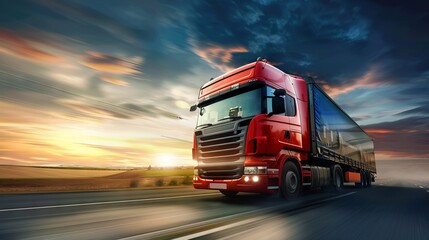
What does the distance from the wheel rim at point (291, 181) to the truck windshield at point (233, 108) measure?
6.79 feet

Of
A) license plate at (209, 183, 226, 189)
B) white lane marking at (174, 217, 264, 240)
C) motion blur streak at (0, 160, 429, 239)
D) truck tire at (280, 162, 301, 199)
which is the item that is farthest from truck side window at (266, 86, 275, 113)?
white lane marking at (174, 217, 264, 240)

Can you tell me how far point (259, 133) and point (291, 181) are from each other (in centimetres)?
199

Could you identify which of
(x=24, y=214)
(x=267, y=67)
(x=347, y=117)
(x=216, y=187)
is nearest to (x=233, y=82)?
(x=267, y=67)

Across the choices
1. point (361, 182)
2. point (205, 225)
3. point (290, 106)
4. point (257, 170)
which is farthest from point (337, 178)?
point (205, 225)

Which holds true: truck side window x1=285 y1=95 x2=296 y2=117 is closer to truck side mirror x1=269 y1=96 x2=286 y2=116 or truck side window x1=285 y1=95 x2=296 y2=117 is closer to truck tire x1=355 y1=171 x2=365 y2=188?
truck side mirror x1=269 y1=96 x2=286 y2=116

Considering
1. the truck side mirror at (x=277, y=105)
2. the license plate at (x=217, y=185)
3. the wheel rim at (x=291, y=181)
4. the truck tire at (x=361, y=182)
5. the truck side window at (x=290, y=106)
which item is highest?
the truck side window at (x=290, y=106)

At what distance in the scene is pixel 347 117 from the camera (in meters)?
16.2

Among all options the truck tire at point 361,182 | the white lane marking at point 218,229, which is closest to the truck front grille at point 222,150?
the white lane marking at point 218,229

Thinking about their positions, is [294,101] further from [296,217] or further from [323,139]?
[296,217]

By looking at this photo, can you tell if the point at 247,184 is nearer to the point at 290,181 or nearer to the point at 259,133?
the point at 259,133

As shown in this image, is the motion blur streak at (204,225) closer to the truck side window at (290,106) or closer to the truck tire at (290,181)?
the truck tire at (290,181)

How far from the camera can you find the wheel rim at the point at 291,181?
8.07 meters

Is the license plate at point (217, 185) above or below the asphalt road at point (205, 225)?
above

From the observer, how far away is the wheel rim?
318 inches
